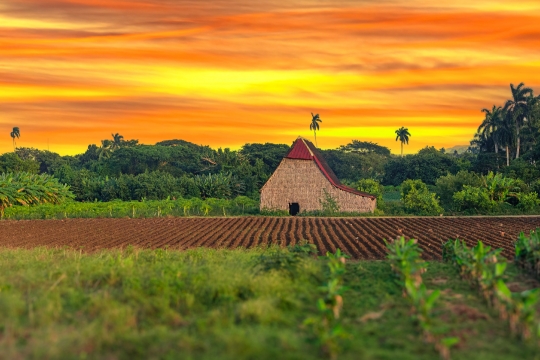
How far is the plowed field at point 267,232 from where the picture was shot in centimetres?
2448

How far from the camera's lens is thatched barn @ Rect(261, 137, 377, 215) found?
4094 cm

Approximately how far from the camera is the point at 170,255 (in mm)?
19234

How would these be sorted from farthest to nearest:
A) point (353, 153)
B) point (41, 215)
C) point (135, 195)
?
1. point (353, 153)
2. point (135, 195)
3. point (41, 215)

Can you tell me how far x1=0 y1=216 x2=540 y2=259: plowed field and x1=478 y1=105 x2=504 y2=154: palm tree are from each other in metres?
34.3

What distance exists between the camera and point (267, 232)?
29.8 metres

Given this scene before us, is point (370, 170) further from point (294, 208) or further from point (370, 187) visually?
point (294, 208)

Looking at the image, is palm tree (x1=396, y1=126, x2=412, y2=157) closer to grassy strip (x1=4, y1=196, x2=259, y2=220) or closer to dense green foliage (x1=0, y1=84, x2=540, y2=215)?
dense green foliage (x1=0, y1=84, x2=540, y2=215)

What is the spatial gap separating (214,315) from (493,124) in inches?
2669

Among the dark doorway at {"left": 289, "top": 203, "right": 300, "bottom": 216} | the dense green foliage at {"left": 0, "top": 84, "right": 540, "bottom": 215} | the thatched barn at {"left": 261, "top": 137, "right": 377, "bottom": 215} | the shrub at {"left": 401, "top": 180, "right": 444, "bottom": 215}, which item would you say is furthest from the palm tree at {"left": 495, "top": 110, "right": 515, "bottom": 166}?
the dark doorway at {"left": 289, "top": 203, "right": 300, "bottom": 216}

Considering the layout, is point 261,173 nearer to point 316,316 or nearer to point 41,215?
point 41,215

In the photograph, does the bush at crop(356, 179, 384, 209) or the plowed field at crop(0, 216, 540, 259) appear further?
the bush at crop(356, 179, 384, 209)

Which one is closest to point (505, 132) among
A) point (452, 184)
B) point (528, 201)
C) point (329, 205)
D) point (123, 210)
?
point (452, 184)

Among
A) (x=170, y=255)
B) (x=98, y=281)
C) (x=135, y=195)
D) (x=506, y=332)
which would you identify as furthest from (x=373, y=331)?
(x=135, y=195)

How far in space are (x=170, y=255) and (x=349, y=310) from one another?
354 inches
